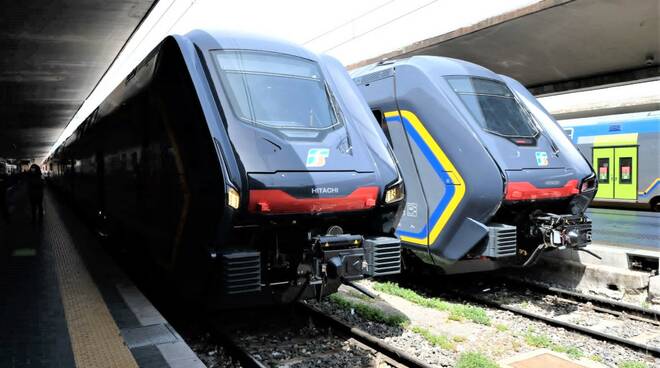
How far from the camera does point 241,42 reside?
545cm

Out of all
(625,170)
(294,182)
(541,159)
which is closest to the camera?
(294,182)

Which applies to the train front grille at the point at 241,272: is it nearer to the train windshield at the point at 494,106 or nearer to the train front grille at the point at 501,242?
the train front grille at the point at 501,242

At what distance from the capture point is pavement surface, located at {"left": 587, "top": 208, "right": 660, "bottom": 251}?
9914mm

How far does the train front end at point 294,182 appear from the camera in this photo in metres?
4.59

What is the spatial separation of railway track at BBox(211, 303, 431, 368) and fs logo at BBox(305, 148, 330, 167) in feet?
5.79

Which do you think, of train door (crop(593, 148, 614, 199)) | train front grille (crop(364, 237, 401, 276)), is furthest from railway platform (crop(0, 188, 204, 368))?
train door (crop(593, 148, 614, 199))

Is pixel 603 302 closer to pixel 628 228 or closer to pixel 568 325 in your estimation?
pixel 568 325

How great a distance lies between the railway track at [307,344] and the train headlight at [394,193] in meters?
1.36

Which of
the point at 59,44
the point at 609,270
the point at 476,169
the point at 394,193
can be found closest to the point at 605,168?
the point at 609,270

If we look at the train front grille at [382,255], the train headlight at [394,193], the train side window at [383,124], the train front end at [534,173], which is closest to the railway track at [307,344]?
the train front grille at [382,255]

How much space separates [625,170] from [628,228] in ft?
14.9

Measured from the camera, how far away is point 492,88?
24.9 ft

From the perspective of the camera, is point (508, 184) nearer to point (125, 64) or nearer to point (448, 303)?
point (448, 303)

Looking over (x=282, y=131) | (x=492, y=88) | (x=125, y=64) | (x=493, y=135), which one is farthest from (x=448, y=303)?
(x=125, y=64)
